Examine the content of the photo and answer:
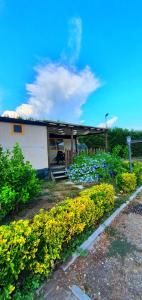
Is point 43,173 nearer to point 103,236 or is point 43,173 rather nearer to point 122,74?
→ point 103,236

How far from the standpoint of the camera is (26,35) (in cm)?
841

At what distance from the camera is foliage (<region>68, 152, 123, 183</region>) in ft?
24.5

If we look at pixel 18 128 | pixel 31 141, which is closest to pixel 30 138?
pixel 31 141

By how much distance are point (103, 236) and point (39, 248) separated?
1.58 m

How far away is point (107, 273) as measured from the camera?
2.50 metres

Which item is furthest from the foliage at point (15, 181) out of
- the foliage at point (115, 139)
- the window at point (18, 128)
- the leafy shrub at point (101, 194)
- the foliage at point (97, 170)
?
the foliage at point (115, 139)

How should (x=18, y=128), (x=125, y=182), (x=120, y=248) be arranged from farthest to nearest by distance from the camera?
(x=18, y=128) < (x=125, y=182) < (x=120, y=248)

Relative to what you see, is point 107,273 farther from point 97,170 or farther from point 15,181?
point 97,170

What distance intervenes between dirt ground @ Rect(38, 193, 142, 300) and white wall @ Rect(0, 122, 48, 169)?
5.41 metres

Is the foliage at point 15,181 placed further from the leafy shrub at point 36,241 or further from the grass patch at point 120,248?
the grass patch at point 120,248

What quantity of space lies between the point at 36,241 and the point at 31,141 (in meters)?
6.50

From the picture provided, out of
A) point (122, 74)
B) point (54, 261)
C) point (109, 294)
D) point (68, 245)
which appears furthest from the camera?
point (122, 74)

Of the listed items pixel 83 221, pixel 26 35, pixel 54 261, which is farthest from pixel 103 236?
pixel 26 35

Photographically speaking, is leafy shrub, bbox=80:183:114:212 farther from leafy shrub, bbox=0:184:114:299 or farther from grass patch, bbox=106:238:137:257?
grass patch, bbox=106:238:137:257
